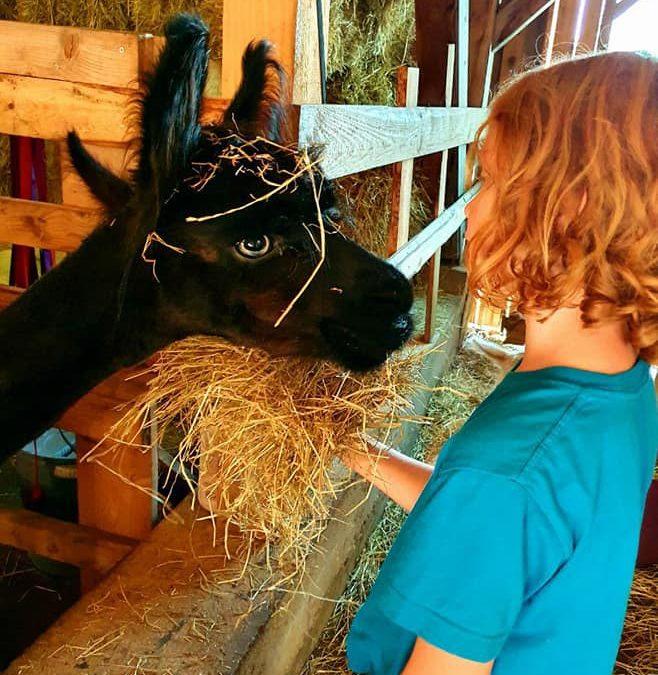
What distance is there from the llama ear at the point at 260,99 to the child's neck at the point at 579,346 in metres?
0.98

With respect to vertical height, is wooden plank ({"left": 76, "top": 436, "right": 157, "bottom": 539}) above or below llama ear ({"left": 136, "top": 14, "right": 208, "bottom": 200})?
below

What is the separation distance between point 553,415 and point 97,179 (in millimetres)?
1423

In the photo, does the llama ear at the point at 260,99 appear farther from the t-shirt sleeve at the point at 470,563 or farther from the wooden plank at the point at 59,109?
the t-shirt sleeve at the point at 470,563

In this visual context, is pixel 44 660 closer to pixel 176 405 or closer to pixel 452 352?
pixel 176 405

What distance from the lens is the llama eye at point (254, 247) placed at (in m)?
1.70

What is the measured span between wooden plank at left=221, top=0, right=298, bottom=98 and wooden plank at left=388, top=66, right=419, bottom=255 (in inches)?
69.3

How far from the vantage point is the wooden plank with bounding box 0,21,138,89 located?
7.31 feet

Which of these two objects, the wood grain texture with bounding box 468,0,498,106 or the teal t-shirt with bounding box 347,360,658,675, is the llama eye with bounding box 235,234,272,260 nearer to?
the teal t-shirt with bounding box 347,360,658,675

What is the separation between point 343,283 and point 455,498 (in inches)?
34.3

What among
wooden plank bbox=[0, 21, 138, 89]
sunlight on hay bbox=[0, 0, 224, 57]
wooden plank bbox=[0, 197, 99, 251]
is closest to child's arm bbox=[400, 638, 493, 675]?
wooden plank bbox=[0, 21, 138, 89]

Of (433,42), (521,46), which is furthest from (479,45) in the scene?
(521,46)

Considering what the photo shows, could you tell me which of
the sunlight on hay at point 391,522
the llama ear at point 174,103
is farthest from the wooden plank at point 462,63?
the llama ear at point 174,103

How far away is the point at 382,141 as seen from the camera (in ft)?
8.94

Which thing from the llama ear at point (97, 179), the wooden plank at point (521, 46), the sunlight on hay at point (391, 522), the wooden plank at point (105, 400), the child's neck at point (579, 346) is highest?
the wooden plank at point (521, 46)
